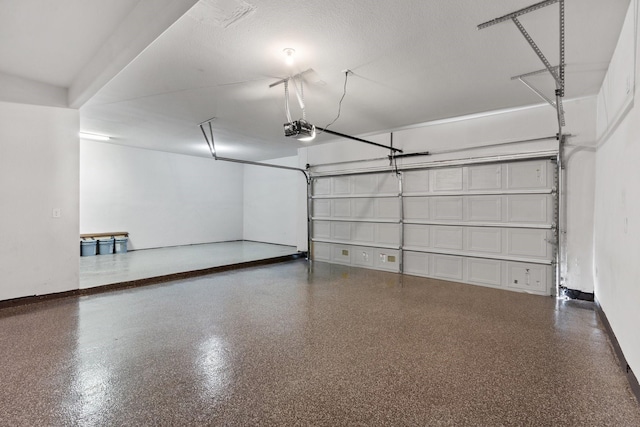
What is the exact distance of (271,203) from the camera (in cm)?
908

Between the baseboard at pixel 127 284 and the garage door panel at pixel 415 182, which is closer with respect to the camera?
the baseboard at pixel 127 284

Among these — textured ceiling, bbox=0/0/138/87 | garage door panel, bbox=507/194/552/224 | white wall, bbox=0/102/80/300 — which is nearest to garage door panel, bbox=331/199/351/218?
garage door panel, bbox=507/194/552/224

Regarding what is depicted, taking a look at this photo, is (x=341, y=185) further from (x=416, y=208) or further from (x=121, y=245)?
(x=121, y=245)

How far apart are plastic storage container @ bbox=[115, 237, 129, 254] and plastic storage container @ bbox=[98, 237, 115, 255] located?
0.12 m

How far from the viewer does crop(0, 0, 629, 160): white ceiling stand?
2.28 meters

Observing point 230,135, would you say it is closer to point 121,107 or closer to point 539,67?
point 121,107

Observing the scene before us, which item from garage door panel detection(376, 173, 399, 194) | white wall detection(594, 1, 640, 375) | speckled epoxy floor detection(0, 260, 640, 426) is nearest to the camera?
speckled epoxy floor detection(0, 260, 640, 426)

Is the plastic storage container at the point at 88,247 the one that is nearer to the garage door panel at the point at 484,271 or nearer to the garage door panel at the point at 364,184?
the garage door panel at the point at 364,184

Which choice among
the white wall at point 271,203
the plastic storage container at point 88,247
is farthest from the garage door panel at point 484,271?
the plastic storage container at point 88,247

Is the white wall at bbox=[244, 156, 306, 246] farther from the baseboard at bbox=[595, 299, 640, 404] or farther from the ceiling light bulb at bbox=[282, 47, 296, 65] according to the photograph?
the baseboard at bbox=[595, 299, 640, 404]

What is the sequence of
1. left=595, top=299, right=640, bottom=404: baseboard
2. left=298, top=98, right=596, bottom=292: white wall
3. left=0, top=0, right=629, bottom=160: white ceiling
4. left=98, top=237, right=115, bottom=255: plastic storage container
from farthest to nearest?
left=98, top=237, right=115, bottom=255: plastic storage container < left=298, top=98, right=596, bottom=292: white wall < left=0, top=0, right=629, bottom=160: white ceiling < left=595, top=299, right=640, bottom=404: baseboard

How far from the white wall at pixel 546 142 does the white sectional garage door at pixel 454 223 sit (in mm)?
198

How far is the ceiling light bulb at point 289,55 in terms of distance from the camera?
2.78m

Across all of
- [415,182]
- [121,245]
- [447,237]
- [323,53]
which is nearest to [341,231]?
[415,182]
